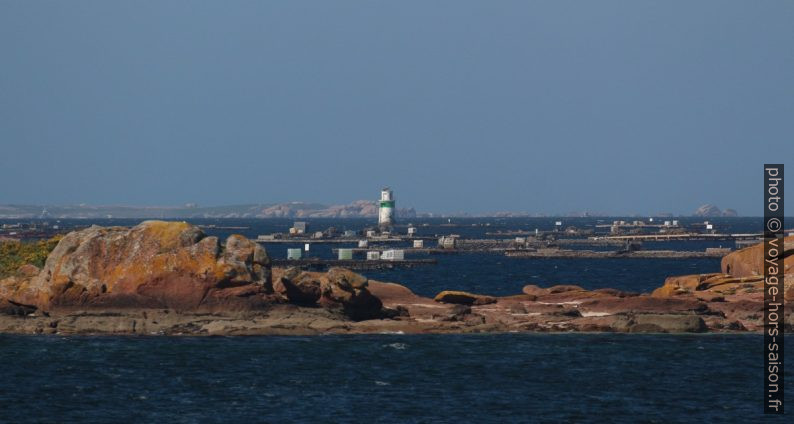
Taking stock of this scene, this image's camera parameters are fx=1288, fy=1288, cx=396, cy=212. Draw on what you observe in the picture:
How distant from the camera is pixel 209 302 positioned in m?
55.5

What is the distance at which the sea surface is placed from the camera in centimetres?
3853

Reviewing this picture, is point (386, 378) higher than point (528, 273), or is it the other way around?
point (528, 273)

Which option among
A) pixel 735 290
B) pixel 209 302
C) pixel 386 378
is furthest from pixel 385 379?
pixel 735 290

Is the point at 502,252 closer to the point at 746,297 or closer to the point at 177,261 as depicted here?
the point at 746,297

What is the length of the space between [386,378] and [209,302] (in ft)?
43.9

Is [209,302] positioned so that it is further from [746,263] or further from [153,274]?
[746,263]

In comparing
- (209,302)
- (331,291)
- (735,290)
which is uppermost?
(331,291)

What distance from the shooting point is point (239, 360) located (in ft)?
157

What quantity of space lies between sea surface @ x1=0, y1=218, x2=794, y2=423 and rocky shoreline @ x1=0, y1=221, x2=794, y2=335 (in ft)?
5.04

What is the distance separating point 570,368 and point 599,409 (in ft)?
25.6

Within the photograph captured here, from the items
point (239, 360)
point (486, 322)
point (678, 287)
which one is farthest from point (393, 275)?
point (239, 360)

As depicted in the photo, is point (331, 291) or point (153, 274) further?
point (331, 291)

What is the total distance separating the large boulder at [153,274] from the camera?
55.2 meters

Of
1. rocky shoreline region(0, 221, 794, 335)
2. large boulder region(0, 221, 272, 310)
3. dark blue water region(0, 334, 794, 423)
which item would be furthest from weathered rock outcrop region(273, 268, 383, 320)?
dark blue water region(0, 334, 794, 423)
